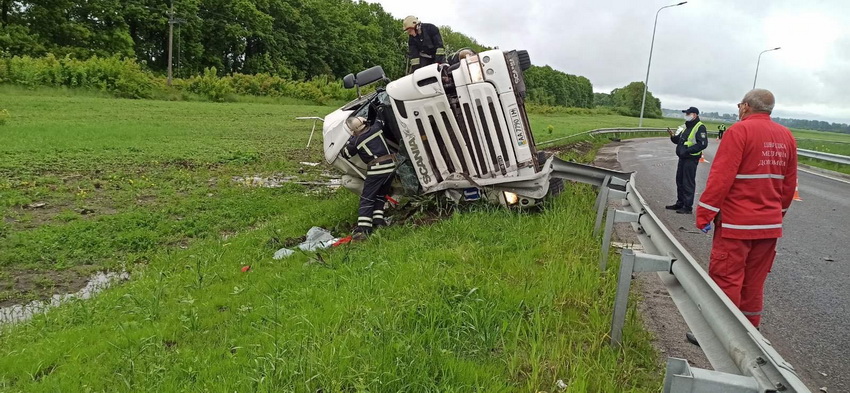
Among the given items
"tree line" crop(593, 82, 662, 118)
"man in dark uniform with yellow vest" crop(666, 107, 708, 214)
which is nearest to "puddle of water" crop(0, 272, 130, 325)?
"man in dark uniform with yellow vest" crop(666, 107, 708, 214)

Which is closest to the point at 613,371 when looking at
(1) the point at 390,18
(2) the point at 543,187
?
(2) the point at 543,187

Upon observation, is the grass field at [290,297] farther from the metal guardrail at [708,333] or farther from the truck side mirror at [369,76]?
the truck side mirror at [369,76]

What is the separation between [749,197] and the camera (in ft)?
10.9

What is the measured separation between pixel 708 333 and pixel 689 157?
6.36 m

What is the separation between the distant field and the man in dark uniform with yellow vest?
1684 mm

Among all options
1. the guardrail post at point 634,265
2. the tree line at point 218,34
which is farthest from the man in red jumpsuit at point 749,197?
the tree line at point 218,34

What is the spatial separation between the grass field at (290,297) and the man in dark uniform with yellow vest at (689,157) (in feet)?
4.99

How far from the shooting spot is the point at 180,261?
17.7 feet

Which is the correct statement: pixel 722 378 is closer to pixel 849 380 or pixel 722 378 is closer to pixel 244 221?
pixel 849 380

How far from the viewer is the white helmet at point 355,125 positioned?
5801mm

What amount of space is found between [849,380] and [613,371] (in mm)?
1491

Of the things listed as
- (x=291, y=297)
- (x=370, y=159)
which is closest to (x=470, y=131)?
(x=370, y=159)

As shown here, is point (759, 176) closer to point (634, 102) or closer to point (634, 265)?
→ point (634, 265)

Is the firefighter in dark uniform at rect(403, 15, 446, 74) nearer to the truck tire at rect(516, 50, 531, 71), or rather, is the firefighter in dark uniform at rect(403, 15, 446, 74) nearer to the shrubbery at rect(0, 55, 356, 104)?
the truck tire at rect(516, 50, 531, 71)
